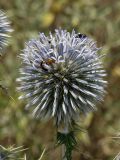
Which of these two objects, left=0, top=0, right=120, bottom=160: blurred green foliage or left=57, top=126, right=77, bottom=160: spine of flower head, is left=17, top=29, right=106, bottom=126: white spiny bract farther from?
left=0, top=0, right=120, bottom=160: blurred green foliage

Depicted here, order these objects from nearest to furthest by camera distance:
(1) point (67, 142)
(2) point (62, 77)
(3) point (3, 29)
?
(1) point (67, 142), (2) point (62, 77), (3) point (3, 29)

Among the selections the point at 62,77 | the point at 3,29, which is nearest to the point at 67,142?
the point at 62,77

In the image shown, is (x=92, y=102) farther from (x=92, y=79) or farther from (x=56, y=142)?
(x=56, y=142)

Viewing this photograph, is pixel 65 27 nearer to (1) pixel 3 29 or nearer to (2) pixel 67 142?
(1) pixel 3 29

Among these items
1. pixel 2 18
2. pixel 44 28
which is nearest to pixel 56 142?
pixel 2 18

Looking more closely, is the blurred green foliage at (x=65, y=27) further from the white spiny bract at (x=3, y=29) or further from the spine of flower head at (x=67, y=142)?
the spine of flower head at (x=67, y=142)
